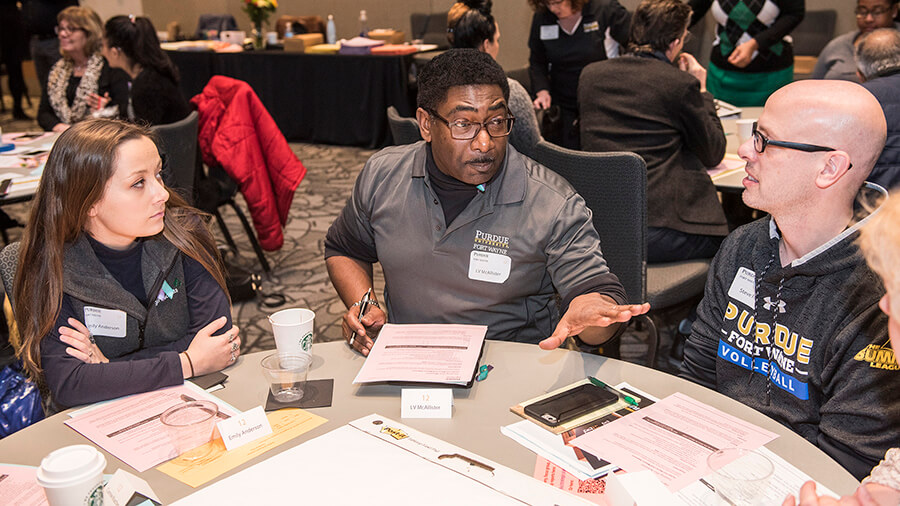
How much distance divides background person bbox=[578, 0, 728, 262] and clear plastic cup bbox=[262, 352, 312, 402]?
1666 mm

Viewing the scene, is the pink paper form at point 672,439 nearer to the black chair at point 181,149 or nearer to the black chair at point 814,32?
the black chair at point 181,149

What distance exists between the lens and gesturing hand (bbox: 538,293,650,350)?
1518mm

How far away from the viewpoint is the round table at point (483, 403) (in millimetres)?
1243

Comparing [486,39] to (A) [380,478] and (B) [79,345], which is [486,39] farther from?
(A) [380,478]

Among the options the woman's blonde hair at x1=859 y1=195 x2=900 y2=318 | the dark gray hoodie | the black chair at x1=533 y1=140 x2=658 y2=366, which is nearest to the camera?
the woman's blonde hair at x1=859 y1=195 x2=900 y2=318

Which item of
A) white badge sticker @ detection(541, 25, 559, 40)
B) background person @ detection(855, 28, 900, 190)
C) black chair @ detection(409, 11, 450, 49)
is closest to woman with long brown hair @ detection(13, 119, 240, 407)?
background person @ detection(855, 28, 900, 190)

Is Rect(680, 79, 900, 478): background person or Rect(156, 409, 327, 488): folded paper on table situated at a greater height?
Rect(680, 79, 900, 478): background person

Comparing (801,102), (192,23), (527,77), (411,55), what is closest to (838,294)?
(801,102)

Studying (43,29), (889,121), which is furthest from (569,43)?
(43,29)

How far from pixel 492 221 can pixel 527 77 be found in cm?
282

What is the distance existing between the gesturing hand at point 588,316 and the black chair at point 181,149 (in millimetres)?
2040

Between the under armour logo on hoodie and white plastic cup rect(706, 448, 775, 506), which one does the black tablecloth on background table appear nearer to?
the under armour logo on hoodie

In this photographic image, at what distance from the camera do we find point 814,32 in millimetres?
7082

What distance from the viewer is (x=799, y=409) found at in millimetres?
1511
